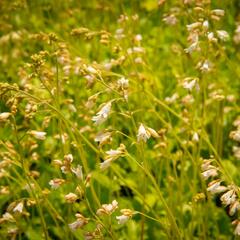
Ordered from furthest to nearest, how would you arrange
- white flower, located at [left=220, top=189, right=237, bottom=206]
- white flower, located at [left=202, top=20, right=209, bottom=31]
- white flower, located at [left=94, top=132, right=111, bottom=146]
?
white flower, located at [left=202, top=20, right=209, bottom=31], white flower, located at [left=94, top=132, right=111, bottom=146], white flower, located at [left=220, top=189, right=237, bottom=206]

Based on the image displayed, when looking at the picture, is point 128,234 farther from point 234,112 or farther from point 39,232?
point 234,112

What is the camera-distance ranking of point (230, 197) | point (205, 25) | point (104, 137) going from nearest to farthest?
point (230, 197), point (104, 137), point (205, 25)

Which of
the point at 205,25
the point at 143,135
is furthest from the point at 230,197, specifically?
the point at 205,25

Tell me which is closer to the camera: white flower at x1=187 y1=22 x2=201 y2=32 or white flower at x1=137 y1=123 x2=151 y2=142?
white flower at x1=137 y1=123 x2=151 y2=142

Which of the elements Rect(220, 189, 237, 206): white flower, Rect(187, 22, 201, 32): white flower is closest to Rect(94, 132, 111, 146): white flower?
Rect(220, 189, 237, 206): white flower

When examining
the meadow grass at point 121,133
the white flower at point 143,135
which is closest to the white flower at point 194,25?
the meadow grass at point 121,133

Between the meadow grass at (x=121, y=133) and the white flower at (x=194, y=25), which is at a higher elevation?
the white flower at (x=194, y=25)

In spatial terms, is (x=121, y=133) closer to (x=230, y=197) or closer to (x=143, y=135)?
(x=143, y=135)

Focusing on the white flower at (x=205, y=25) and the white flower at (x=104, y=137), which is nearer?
the white flower at (x=104, y=137)

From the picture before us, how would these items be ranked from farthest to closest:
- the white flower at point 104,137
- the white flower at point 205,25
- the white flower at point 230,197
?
the white flower at point 205,25
the white flower at point 104,137
the white flower at point 230,197

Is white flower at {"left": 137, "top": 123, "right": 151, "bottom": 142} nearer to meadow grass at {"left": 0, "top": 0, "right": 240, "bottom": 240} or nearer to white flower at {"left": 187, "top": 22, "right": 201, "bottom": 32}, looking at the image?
meadow grass at {"left": 0, "top": 0, "right": 240, "bottom": 240}

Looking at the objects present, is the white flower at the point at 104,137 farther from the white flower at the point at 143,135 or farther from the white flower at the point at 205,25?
the white flower at the point at 205,25

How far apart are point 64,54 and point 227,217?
1.57 meters

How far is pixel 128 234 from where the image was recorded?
3.04m
